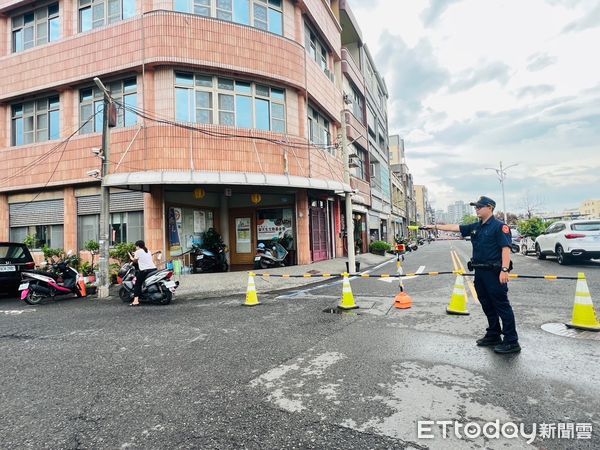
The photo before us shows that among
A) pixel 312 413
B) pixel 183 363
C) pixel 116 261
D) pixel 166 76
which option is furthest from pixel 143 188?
pixel 312 413

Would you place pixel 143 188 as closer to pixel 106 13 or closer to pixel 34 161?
pixel 34 161

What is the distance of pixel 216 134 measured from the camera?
1303 centimetres

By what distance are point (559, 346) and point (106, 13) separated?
1786 cm

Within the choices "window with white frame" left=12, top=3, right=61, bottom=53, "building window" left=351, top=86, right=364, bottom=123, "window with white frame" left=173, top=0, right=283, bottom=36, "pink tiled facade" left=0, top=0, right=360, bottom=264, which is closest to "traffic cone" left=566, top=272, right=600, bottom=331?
"pink tiled facade" left=0, top=0, right=360, bottom=264

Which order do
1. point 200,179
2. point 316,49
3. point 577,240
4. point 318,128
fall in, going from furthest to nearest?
point 316,49
point 318,128
point 577,240
point 200,179

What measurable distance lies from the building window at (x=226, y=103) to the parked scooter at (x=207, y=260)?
5.00 meters

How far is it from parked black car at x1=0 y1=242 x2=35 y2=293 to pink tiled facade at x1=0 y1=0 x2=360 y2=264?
3.57 metres

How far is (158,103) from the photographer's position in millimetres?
12867

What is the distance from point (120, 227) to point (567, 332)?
13924 mm

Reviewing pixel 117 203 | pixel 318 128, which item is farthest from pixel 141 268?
pixel 318 128

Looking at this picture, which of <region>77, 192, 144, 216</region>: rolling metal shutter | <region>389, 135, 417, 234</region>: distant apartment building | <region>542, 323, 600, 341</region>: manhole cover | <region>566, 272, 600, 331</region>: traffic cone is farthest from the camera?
<region>389, 135, 417, 234</region>: distant apartment building

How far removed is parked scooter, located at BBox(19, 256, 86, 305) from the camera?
30.7ft

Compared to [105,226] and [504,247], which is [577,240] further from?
[105,226]

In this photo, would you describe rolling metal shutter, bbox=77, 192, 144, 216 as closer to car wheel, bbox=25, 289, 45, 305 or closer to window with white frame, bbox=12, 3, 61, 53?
car wheel, bbox=25, 289, 45, 305
